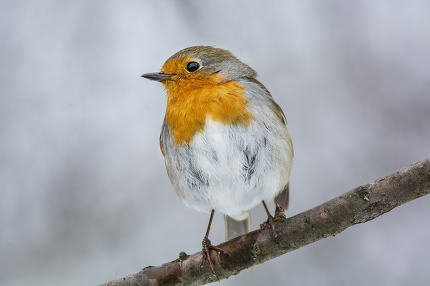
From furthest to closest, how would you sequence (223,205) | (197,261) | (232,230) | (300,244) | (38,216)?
(38,216) → (232,230) → (223,205) → (197,261) → (300,244)

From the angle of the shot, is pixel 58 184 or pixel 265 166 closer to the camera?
pixel 265 166

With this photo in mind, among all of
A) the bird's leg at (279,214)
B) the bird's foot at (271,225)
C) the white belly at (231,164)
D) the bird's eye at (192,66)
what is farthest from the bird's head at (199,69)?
the bird's foot at (271,225)

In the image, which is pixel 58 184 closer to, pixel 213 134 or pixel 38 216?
pixel 38 216

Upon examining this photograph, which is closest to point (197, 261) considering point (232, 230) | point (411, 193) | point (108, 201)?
point (232, 230)

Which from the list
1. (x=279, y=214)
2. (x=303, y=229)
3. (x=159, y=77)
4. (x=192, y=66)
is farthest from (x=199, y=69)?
(x=303, y=229)

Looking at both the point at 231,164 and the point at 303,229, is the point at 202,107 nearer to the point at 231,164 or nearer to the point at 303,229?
the point at 231,164

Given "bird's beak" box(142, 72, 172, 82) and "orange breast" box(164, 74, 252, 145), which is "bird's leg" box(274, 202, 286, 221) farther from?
"bird's beak" box(142, 72, 172, 82)

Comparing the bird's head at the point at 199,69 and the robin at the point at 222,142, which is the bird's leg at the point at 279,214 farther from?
the bird's head at the point at 199,69

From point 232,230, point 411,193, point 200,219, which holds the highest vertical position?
point 200,219
